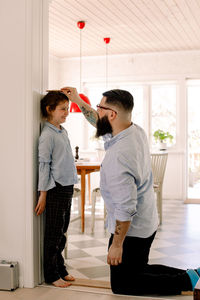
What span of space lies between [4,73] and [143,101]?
501 cm

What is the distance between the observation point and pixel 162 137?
7.09 metres

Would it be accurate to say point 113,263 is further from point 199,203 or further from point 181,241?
point 199,203

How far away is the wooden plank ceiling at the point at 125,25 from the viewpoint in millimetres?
4641

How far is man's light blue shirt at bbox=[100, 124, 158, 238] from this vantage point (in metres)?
2.19

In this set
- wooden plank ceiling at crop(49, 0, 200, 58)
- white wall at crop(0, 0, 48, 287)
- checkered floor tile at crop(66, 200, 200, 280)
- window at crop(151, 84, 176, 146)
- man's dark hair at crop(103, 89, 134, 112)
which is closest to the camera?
man's dark hair at crop(103, 89, 134, 112)

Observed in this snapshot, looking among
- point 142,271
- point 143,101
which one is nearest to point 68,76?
point 143,101

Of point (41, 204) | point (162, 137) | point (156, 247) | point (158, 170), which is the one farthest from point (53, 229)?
point (162, 137)

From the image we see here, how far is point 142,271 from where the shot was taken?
7.99ft

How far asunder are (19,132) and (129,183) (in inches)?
32.7

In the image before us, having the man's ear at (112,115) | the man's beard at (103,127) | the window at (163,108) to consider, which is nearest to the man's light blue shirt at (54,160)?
the man's beard at (103,127)

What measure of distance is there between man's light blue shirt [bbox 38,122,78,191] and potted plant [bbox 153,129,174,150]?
179 inches

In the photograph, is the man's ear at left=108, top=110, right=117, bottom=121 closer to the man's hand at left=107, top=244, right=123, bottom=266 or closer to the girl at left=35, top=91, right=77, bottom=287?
the girl at left=35, top=91, right=77, bottom=287

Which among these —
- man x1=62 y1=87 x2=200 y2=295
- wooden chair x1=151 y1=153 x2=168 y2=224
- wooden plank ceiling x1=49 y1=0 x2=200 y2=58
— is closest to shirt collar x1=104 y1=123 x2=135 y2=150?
man x1=62 y1=87 x2=200 y2=295

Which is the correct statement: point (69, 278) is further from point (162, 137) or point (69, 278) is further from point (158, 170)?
point (162, 137)
